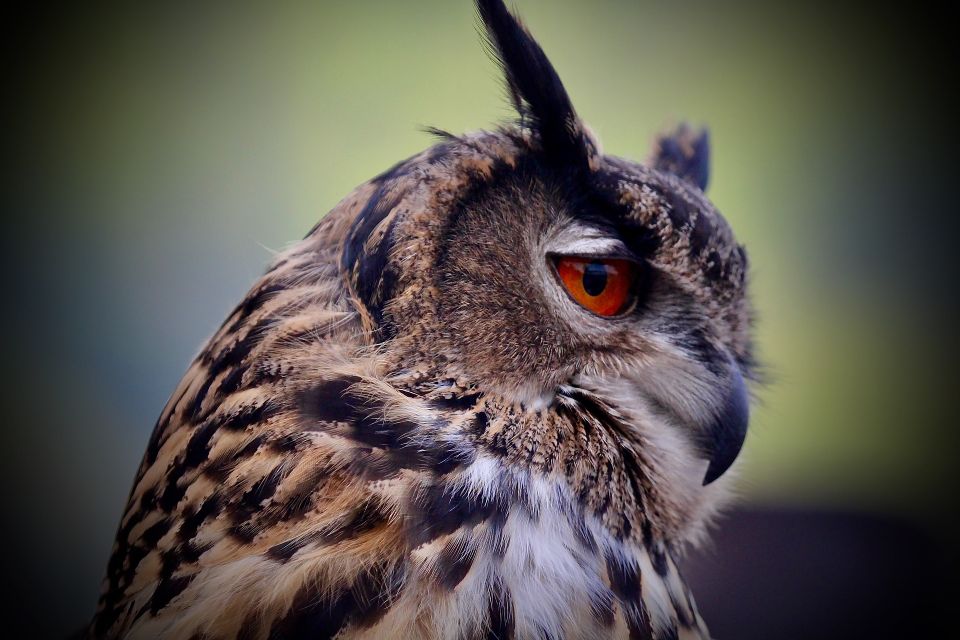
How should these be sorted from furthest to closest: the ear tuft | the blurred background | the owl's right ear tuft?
the ear tuft → the blurred background → the owl's right ear tuft

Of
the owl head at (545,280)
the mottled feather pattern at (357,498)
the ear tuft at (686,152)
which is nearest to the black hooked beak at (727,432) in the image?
the owl head at (545,280)

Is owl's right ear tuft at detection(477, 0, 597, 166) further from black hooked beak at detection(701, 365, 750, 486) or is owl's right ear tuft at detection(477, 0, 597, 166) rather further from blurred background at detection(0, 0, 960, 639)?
black hooked beak at detection(701, 365, 750, 486)

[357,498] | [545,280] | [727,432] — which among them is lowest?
[357,498]

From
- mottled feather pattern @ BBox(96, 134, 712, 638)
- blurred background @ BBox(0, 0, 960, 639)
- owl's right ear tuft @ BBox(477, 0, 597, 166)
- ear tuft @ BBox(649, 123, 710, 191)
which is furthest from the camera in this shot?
ear tuft @ BBox(649, 123, 710, 191)

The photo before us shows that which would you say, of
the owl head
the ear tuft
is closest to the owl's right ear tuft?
the owl head

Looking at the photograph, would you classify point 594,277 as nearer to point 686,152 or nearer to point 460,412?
point 460,412

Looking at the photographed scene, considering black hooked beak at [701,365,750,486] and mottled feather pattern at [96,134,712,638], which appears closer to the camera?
mottled feather pattern at [96,134,712,638]

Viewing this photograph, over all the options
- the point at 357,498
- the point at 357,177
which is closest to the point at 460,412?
the point at 357,498
